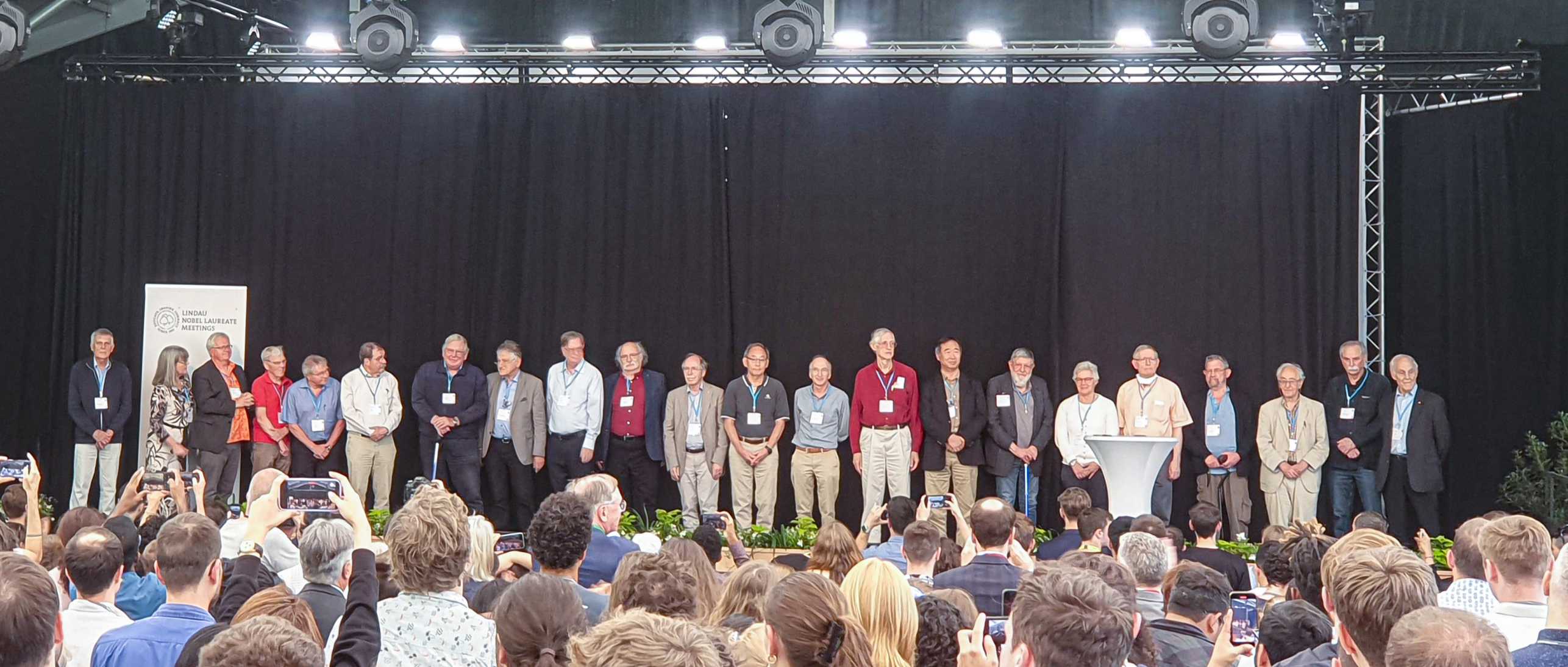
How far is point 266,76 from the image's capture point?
10469mm

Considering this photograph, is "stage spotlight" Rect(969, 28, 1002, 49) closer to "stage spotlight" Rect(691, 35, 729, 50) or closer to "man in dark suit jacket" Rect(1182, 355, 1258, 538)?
"stage spotlight" Rect(691, 35, 729, 50)

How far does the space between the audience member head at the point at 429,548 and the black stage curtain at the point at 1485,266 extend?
8.55m

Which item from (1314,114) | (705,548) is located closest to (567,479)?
(705,548)

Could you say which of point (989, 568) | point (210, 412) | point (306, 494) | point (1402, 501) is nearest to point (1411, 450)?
point (1402, 501)

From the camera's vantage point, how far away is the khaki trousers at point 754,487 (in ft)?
31.7

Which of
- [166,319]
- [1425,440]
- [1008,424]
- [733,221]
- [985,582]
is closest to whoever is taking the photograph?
[985,582]

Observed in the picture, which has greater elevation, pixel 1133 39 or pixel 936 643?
pixel 1133 39

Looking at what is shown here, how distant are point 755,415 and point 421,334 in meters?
2.77

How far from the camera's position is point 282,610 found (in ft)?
9.25

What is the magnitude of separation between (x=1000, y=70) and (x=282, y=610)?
8.19m

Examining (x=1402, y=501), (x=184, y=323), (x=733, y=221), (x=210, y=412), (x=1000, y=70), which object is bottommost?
(x=1402, y=501)

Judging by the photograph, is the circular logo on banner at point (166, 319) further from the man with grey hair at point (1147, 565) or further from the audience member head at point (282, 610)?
the man with grey hair at point (1147, 565)

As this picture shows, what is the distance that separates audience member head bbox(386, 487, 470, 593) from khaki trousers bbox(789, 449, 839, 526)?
683 centimetres

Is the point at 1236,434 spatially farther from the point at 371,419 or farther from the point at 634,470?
the point at 371,419
